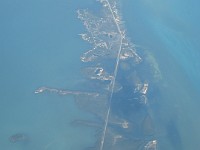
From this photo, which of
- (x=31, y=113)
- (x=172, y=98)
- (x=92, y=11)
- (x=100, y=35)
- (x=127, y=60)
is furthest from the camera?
(x=92, y=11)

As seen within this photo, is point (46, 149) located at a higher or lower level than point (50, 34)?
lower

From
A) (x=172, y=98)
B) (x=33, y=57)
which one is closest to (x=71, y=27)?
(x=33, y=57)

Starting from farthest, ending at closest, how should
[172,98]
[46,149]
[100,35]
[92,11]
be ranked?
1. [92,11]
2. [100,35]
3. [172,98]
4. [46,149]

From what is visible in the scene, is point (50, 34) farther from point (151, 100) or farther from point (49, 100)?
point (151, 100)

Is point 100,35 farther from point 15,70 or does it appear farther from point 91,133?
point 91,133

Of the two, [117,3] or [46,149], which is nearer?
[46,149]

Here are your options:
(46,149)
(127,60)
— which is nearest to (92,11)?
(127,60)
